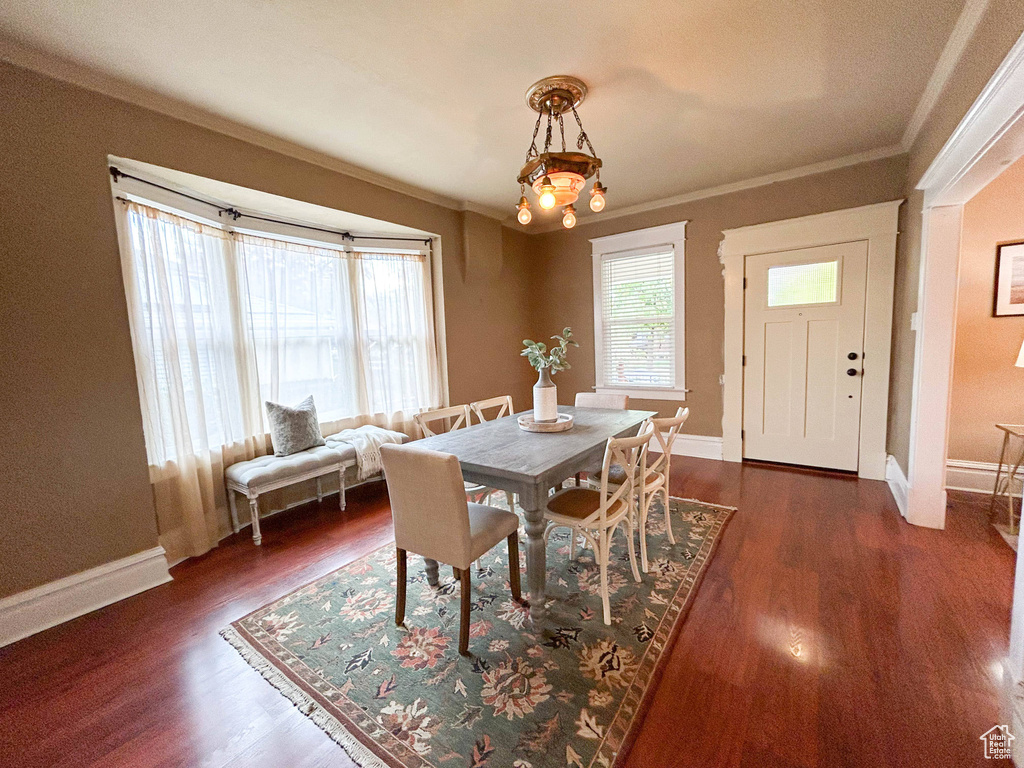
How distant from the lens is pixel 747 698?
1455 mm

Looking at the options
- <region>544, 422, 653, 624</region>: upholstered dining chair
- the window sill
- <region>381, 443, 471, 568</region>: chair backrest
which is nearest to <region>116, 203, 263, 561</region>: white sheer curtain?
<region>381, 443, 471, 568</region>: chair backrest

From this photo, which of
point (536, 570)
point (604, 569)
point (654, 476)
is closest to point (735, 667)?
point (604, 569)

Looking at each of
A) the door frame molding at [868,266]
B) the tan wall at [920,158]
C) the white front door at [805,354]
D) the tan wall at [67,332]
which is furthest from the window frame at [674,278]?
the tan wall at [67,332]

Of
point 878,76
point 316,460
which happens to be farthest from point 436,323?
point 878,76

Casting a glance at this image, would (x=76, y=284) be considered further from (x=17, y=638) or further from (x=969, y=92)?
(x=969, y=92)

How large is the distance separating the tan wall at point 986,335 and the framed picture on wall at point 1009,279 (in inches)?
1.3

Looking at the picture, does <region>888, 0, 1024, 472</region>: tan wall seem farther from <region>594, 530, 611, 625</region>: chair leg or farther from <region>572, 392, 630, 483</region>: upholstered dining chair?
<region>594, 530, 611, 625</region>: chair leg

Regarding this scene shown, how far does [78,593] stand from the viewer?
2037 millimetres

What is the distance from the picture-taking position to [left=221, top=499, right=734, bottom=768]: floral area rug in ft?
4.38

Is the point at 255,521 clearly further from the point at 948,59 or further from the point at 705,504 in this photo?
the point at 948,59

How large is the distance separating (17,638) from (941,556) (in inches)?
187

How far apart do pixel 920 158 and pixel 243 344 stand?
4.90 meters

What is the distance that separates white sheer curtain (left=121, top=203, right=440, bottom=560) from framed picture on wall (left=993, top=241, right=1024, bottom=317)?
176 inches

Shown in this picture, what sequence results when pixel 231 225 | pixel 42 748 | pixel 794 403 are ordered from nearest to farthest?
pixel 42 748, pixel 231 225, pixel 794 403
